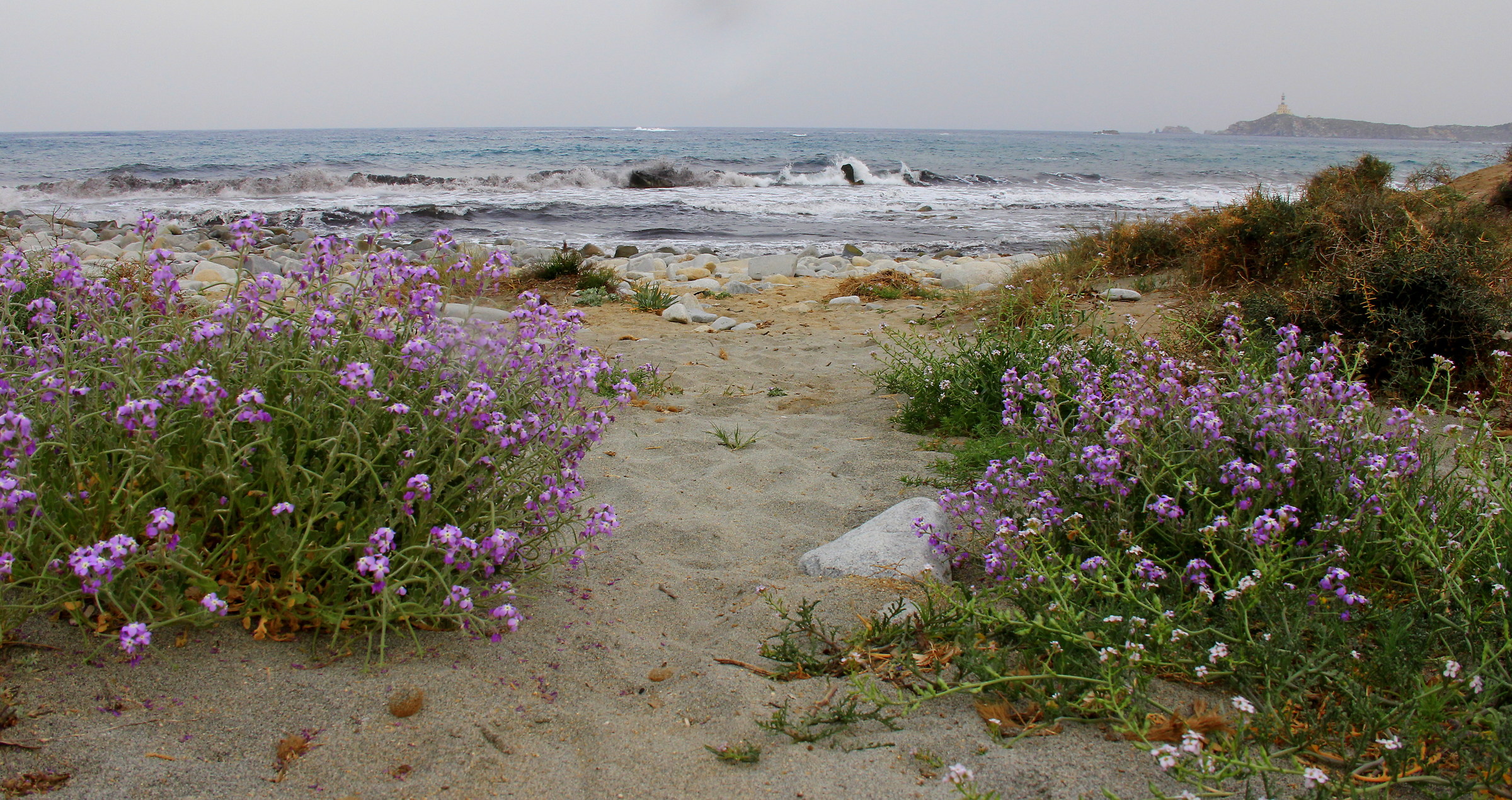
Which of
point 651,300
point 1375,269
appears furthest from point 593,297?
point 1375,269

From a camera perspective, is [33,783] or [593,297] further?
[593,297]

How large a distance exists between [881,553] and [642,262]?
9.53m

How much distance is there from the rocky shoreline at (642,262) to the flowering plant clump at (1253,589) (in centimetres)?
527

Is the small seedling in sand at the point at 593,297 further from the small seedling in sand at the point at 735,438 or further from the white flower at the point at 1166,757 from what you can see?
the white flower at the point at 1166,757

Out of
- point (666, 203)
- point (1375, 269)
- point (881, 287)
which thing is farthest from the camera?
point (666, 203)

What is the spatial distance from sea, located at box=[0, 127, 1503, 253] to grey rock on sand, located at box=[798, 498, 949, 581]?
674 centimetres

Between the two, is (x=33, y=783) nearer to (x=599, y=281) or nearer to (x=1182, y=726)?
(x=1182, y=726)

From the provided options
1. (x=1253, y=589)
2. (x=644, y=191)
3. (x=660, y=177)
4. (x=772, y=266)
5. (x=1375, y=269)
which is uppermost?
(x=660, y=177)

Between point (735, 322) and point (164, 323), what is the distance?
5.95m

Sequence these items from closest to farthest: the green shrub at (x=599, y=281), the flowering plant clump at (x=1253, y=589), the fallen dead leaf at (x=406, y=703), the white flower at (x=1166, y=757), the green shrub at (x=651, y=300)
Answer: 1. the white flower at (x=1166, y=757)
2. the flowering plant clump at (x=1253, y=589)
3. the fallen dead leaf at (x=406, y=703)
4. the green shrub at (x=651, y=300)
5. the green shrub at (x=599, y=281)

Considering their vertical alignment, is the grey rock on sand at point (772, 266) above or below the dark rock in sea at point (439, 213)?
below

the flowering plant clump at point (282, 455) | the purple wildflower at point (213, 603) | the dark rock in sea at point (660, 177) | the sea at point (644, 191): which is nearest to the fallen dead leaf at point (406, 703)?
the flowering plant clump at point (282, 455)

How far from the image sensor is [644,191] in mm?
25984

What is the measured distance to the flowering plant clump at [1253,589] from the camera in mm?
1760
